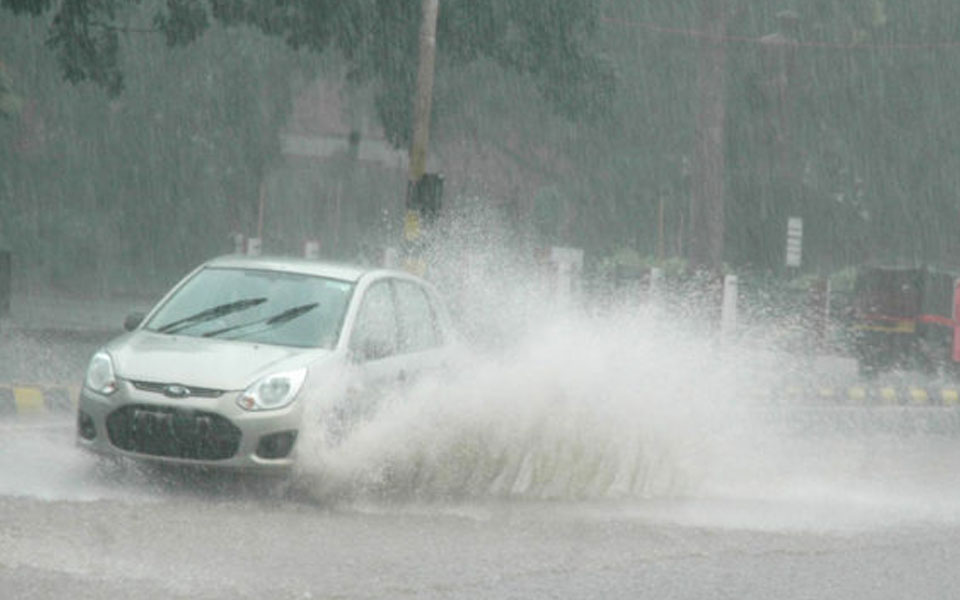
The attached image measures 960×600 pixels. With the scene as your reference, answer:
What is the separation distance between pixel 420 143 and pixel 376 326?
519 inches

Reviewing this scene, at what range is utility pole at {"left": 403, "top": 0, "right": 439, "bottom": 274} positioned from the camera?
22.7m

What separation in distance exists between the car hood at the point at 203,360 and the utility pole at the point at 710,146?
22.7 meters

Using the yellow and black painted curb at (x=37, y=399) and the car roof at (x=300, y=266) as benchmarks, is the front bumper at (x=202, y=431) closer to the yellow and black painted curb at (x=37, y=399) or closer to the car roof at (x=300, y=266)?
the car roof at (x=300, y=266)

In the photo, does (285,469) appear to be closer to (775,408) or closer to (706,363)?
(706,363)

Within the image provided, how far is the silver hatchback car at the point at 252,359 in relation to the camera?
30.0 ft

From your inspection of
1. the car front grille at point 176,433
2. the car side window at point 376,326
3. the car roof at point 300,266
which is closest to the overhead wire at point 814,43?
the car roof at point 300,266

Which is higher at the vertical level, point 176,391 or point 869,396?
point 176,391

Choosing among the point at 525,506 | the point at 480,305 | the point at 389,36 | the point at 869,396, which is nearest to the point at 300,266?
the point at 525,506

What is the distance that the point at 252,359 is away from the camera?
954 centimetres

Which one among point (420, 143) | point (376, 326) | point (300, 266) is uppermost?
point (420, 143)

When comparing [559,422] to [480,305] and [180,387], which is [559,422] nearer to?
[180,387]

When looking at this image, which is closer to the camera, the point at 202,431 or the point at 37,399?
the point at 202,431

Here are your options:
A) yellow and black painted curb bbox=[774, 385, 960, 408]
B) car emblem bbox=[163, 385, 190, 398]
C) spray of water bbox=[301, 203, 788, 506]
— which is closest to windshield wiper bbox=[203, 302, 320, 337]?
spray of water bbox=[301, 203, 788, 506]

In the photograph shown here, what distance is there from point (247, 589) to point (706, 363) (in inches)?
247
